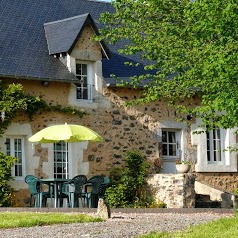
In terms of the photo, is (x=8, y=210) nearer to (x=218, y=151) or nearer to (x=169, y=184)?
(x=169, y=184)

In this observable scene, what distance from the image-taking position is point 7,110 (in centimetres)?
2125

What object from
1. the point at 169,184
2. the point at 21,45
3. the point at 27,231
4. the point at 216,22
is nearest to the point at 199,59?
the point at 216,22

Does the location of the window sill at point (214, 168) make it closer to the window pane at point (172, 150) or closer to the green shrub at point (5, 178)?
the window pane at point (172, 150)

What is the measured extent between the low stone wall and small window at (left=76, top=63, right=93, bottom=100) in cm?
309

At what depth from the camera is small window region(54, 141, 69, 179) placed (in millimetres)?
22641

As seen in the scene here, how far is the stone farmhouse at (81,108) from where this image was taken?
72.6 feet

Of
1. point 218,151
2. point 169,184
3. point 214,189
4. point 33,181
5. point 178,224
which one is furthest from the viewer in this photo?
point 218,151

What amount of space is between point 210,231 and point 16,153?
10870mm

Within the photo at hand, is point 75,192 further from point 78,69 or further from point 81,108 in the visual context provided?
point 78,69

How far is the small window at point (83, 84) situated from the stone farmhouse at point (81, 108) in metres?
0.03

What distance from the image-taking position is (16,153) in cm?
2216

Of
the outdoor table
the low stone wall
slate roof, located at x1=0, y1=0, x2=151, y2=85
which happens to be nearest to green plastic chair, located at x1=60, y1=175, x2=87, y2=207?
the outdoor table

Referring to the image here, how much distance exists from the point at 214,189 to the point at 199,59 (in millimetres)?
6306

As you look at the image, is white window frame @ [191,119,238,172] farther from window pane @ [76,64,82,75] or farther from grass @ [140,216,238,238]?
grass @ [140,216,238,238]
